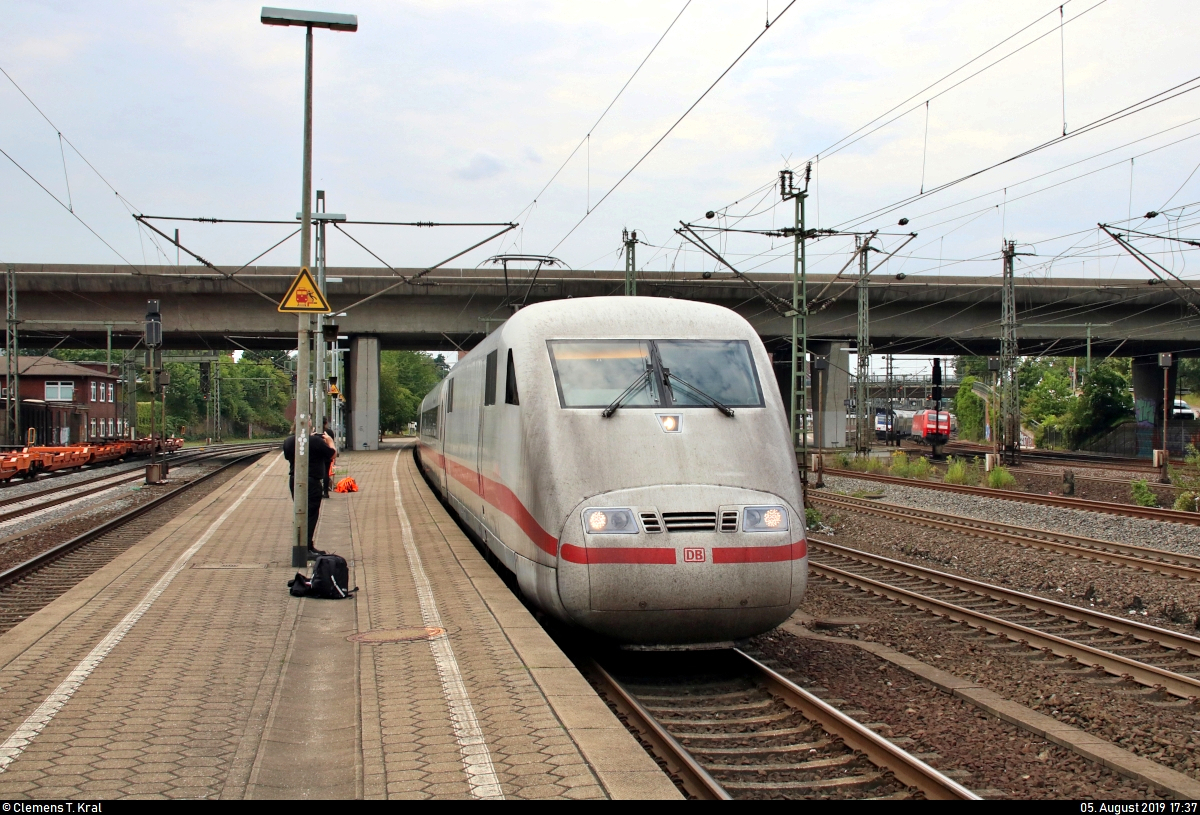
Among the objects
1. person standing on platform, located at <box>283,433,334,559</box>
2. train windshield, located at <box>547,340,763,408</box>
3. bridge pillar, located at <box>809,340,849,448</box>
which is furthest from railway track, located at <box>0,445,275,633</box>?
bridge pillar, located at <box>809,340,849,448</box>

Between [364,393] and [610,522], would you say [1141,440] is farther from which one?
[610,522]

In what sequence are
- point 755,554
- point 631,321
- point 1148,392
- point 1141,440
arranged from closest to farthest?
point 755,554
point 631,321
point 1141,440
point 1148,392

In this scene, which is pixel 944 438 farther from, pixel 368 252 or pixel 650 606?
pixel 650 606

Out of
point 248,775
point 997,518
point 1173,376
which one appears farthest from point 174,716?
point 1173,376

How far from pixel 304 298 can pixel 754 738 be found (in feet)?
28.2

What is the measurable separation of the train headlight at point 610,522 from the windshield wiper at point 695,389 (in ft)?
4.55

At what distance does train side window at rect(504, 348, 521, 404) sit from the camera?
9180 millimetres

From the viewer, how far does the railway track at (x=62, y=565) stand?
11398 mm

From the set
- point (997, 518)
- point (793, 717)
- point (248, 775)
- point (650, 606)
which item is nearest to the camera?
point (248, 775)

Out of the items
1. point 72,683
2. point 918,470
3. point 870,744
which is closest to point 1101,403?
point 918,470

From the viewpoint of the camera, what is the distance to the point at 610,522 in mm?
7555

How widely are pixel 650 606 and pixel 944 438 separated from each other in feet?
191

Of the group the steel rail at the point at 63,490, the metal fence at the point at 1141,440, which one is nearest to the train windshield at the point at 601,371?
the steel rail at the point at 63,490

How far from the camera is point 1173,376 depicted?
5388 centimetres
